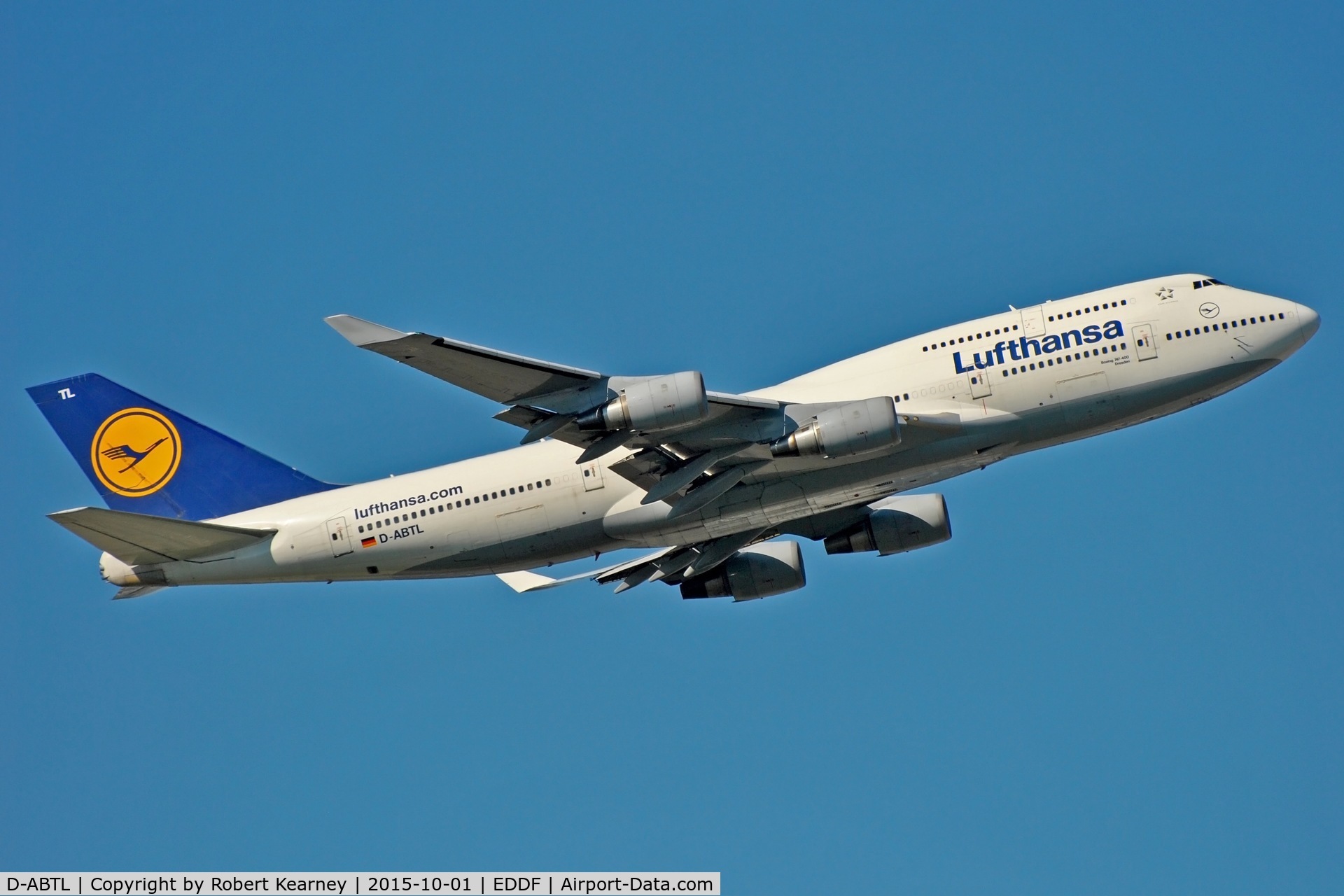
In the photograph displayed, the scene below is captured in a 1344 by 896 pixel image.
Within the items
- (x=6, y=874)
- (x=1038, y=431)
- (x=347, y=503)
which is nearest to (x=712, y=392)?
(x=1038, y=431)

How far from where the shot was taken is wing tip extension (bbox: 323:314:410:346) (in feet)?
99.9

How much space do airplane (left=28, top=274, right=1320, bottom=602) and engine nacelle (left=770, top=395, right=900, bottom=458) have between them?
0.05 m

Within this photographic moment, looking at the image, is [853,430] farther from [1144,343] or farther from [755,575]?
[755,575]

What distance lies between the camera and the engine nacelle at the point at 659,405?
3266 cm

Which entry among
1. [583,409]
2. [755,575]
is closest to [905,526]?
[755,575]

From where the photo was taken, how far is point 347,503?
128ft

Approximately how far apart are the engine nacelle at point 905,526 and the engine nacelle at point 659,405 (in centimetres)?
1054

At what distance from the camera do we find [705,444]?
35.3m

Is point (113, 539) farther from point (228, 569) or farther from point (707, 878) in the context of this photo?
point (707, 878)

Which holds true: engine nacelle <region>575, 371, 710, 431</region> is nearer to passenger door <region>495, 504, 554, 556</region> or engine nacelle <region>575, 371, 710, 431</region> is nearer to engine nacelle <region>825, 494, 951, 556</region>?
passenger door <region>495, 504, 554, 556</region>

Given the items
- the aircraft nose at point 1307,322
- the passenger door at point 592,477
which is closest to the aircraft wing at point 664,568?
the passenger door at point 592,477

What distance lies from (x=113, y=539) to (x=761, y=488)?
657 inches

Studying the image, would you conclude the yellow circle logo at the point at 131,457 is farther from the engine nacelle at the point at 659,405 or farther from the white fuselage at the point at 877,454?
the engine nacelle at the point at 659,405

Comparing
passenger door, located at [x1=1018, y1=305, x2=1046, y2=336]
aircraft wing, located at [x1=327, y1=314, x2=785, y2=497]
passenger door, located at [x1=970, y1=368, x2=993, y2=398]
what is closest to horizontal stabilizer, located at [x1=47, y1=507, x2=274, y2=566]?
aircraft wing, located at [x1=327, y1=314, x2=785, y2=497]
